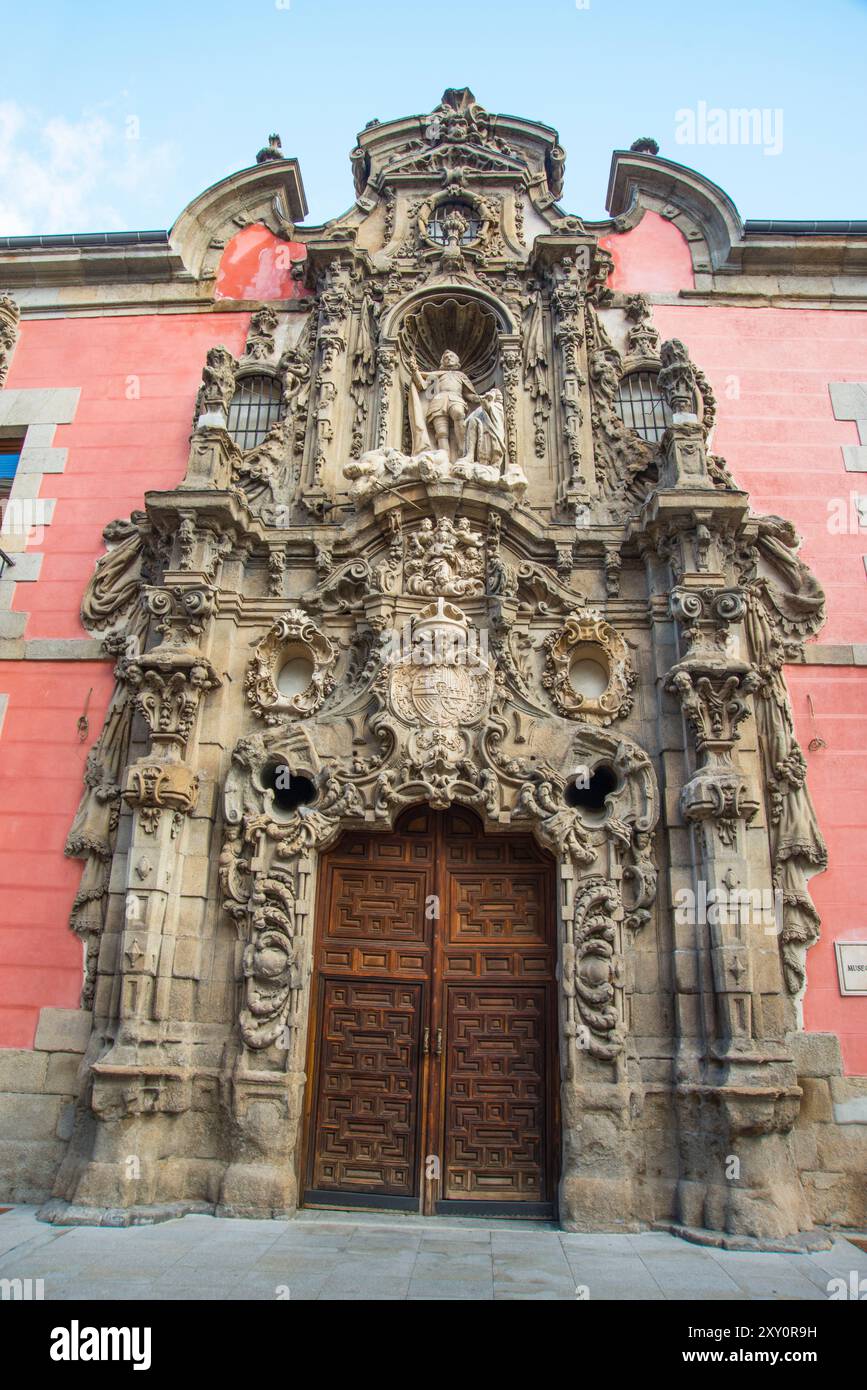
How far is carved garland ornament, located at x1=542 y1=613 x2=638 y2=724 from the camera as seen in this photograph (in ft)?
26.1

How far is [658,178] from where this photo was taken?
1104 cm

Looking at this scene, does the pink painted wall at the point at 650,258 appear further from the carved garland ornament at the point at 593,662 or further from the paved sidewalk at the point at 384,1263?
the paved sidewalk at the point at 384,1263

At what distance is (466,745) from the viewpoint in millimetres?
7637

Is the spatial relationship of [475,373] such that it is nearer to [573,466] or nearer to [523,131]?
[573,466]

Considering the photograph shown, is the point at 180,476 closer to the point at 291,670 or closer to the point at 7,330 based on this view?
the point at 291,670

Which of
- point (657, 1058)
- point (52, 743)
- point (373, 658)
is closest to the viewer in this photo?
point (657, 1058)

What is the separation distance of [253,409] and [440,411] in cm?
256

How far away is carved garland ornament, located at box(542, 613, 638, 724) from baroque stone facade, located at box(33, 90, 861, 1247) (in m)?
0.03

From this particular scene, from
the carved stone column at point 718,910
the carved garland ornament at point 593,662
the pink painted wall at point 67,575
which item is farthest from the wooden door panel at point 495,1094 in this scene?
the pink painted wall at point 67,575

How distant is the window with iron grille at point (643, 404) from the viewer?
1000cm

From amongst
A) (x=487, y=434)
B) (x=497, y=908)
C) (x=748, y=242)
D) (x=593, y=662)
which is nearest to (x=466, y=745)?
(x=497, y=908)

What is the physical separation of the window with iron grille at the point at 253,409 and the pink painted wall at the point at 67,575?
1.71 ft

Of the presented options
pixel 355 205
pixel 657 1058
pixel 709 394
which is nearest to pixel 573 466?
pixel 709 394

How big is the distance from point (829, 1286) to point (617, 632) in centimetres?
517
